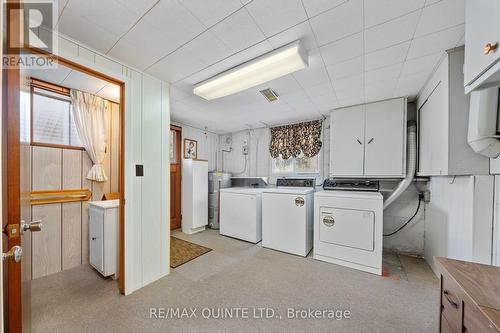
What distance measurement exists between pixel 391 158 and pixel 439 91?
102 centimetres

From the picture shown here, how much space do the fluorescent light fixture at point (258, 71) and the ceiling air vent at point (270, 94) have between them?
0.45m

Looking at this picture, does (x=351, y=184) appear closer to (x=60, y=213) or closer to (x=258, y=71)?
(x=258, y=71)

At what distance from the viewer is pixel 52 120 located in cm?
231

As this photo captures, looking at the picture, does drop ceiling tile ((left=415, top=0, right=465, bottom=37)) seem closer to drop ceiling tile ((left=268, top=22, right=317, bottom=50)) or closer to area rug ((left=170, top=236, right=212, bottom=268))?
drop ceiling tile ((left=268, top=22, right=317, bottom=50))

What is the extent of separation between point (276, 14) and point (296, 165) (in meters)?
2.96

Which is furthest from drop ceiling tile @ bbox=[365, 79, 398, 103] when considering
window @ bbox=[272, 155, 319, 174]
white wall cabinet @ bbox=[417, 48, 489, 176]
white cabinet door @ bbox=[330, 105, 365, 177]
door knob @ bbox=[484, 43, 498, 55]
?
door knob @ bbox=[484, 43, 498, 55]

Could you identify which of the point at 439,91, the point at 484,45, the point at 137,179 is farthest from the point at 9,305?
the point at 439,91

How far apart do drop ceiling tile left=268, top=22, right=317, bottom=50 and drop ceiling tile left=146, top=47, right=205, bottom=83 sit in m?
0.77

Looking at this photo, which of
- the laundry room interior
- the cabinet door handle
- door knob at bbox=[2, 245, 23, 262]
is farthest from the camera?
the laundry room interior

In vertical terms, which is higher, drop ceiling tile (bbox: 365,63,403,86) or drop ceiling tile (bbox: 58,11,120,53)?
drop ceiling tile (bbox: 58,11,120,53)

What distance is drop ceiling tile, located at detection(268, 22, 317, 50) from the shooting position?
4.59 ft

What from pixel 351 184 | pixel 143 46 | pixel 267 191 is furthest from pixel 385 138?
pixel 143 46

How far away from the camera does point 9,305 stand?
795mm

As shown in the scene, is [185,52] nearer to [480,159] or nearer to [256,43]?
[256,43]
